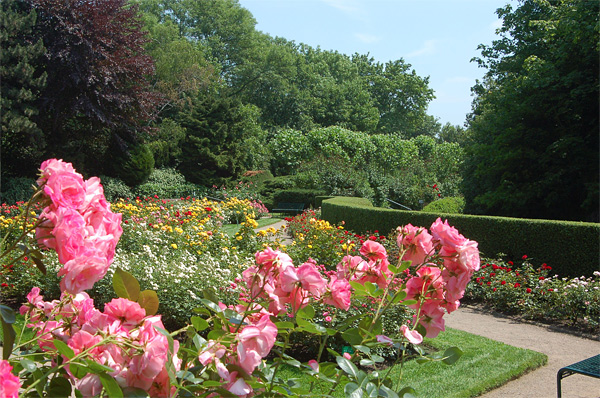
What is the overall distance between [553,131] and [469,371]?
9.65 meters

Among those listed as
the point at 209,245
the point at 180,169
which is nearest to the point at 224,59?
the point at 180,169

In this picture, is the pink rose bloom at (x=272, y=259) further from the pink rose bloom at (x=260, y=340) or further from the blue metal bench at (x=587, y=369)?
the blue metal bench at (x=587, y=369)

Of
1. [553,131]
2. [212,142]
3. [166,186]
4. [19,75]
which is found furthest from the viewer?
[212,142]

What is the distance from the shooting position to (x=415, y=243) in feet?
4.63

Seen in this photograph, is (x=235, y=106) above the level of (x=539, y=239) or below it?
above

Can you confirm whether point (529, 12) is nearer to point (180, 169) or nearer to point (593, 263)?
point (593, 263)

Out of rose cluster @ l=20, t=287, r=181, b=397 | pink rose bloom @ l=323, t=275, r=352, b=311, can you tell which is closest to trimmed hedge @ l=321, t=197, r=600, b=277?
pink rose bloom @ l=323, t=275, r=352, b=311

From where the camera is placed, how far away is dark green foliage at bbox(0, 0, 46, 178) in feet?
50.9

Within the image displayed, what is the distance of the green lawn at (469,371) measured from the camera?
145 inches

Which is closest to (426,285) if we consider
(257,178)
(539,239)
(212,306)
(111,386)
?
(212,306)

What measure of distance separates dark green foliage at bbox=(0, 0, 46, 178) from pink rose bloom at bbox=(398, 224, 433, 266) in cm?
1673

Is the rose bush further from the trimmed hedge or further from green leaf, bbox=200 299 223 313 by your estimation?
the trimmed hedge

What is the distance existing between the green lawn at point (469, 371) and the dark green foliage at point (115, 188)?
51.8ft

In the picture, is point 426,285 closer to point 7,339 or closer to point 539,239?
point 7,339
